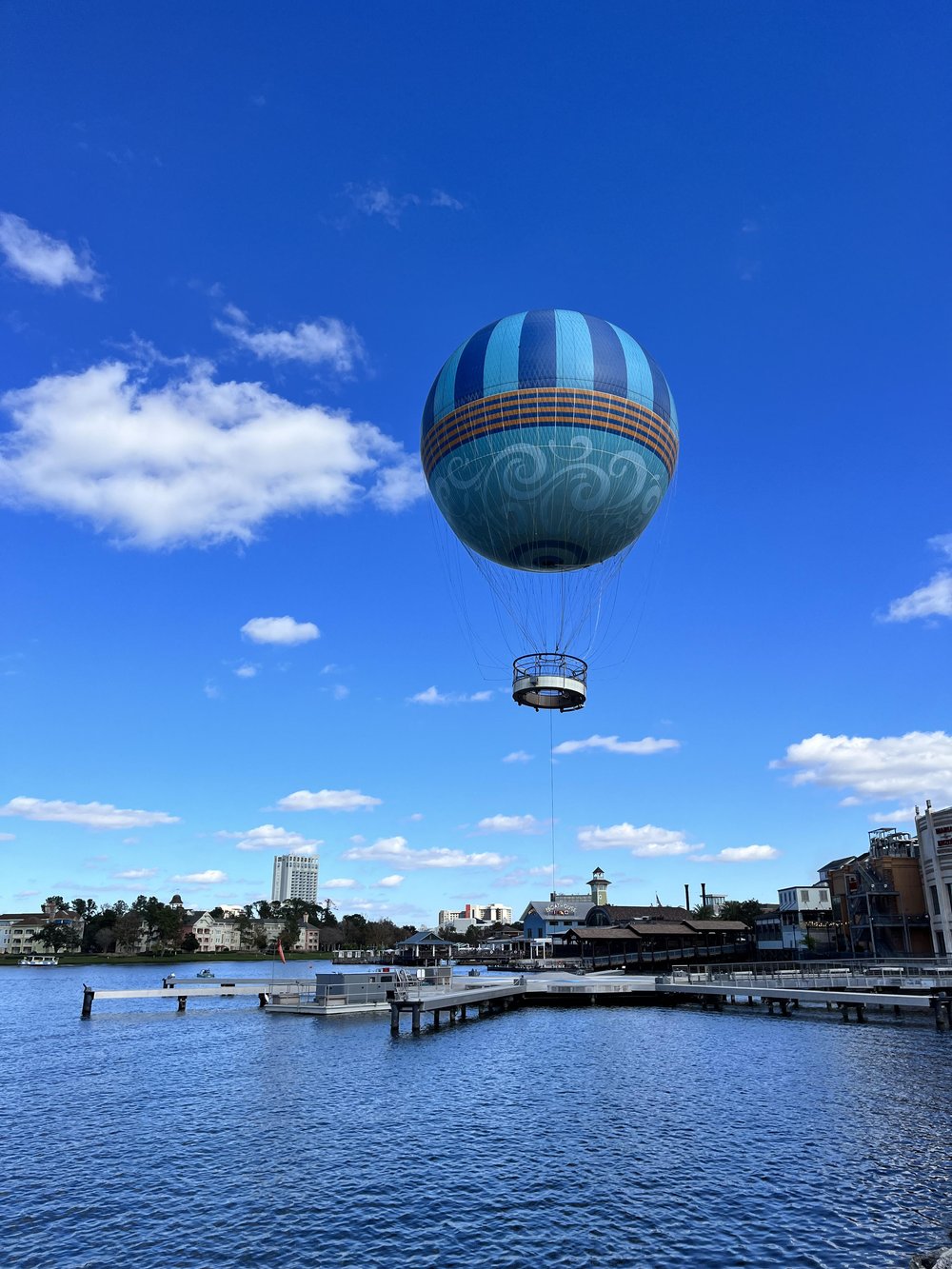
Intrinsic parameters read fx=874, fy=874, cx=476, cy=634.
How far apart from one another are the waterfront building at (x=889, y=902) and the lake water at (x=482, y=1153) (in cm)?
3738

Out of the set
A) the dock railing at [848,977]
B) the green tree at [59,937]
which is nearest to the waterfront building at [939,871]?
the dock railing at [848,977]

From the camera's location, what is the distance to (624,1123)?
91.0 ft

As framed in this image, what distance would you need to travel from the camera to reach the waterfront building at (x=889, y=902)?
7962 cm

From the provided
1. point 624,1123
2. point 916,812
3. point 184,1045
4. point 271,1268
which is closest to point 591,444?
point 624,1123

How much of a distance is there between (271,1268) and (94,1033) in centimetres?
4138

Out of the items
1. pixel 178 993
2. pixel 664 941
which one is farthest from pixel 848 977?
pixel 664 941

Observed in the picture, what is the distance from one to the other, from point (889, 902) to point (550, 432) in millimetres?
65558

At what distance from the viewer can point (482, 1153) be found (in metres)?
24.7

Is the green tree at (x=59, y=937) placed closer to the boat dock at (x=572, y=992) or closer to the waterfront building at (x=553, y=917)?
the waterfront building at (x=553, y=917)

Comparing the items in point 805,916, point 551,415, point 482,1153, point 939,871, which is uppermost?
point 551,415

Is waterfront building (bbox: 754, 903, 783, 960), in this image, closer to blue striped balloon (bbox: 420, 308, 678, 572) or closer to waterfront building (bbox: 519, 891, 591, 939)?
waterfront building (bbox: 519, 891, 591, 939)

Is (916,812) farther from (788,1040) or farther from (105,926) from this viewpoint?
(105,926)

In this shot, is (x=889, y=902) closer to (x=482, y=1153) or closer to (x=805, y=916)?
(x=805, y=916)

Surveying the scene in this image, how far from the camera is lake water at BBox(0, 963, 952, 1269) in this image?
1816 centimetres
